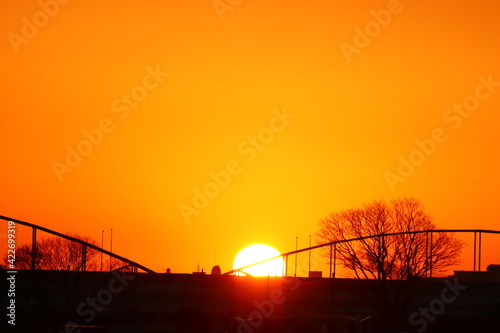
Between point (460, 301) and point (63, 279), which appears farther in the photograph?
point (460, 301)

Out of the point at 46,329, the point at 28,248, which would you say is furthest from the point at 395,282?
the point at 28,248

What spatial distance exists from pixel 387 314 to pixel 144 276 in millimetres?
30202

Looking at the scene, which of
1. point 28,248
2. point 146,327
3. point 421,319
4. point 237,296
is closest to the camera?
point 146,327

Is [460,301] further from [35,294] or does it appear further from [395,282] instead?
[35,294]

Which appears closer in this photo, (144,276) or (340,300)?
(340,300)

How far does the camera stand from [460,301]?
9012 centimetres

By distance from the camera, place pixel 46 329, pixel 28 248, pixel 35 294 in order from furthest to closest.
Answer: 1. pixel 28 248
2. pixel 35 294
3. pixel 46 329

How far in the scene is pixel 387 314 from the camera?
74688mm

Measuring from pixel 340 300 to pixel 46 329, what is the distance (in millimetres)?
39289

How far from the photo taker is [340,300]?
9150cm

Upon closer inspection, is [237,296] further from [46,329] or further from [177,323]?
[46,329]

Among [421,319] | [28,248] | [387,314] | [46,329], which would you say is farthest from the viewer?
[28,248]

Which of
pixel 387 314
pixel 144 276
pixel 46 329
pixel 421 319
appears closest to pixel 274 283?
pixel 144 276

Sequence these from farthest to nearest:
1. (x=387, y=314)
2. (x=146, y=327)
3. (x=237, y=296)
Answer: (x=237, y=296) → (x=387, y=314) → (x=146, y=327)
